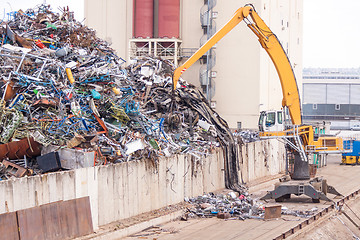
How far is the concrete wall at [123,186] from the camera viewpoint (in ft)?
59.3

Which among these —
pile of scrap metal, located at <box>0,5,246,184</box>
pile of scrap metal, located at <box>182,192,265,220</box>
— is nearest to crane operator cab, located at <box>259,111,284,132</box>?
pile of scrap metal, located at <box>0,5,246,184</box>

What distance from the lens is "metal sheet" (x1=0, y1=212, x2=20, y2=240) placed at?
17031mm

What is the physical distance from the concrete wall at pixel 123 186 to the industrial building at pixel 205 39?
1546 centimetres

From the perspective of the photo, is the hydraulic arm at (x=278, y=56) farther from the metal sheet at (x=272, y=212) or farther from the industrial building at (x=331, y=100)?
the industrial building at (x=331, y=100)

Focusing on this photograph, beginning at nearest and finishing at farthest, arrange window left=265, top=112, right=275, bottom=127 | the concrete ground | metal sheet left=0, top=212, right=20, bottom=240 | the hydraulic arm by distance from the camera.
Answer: metal sheet left=0, top=212, right=20, bottom=240 → the concrete ground → the hydraulic arm → window left=265, top=112, right=275, bottom=127

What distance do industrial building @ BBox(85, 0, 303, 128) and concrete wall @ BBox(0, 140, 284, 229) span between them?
609 inches

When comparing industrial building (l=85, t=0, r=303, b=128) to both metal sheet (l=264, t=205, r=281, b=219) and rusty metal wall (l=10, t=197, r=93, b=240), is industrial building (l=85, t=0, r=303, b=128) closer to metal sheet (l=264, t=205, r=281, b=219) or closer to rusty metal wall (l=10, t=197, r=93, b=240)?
metal sheet (l=264, t=205, r=281, b=219)

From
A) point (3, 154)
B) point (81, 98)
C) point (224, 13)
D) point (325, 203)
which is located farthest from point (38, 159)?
point (224, 13)

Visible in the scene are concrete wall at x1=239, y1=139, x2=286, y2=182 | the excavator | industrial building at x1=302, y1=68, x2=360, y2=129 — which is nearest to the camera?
the excavator

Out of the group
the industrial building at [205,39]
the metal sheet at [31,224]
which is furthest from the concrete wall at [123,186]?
the industrial building at [205,39]

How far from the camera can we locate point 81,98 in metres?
24.6

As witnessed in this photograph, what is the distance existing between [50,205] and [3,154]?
313 centimetres

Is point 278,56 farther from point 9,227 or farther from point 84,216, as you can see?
point 9,227

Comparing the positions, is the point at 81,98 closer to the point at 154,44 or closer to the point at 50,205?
the point at 50,205
